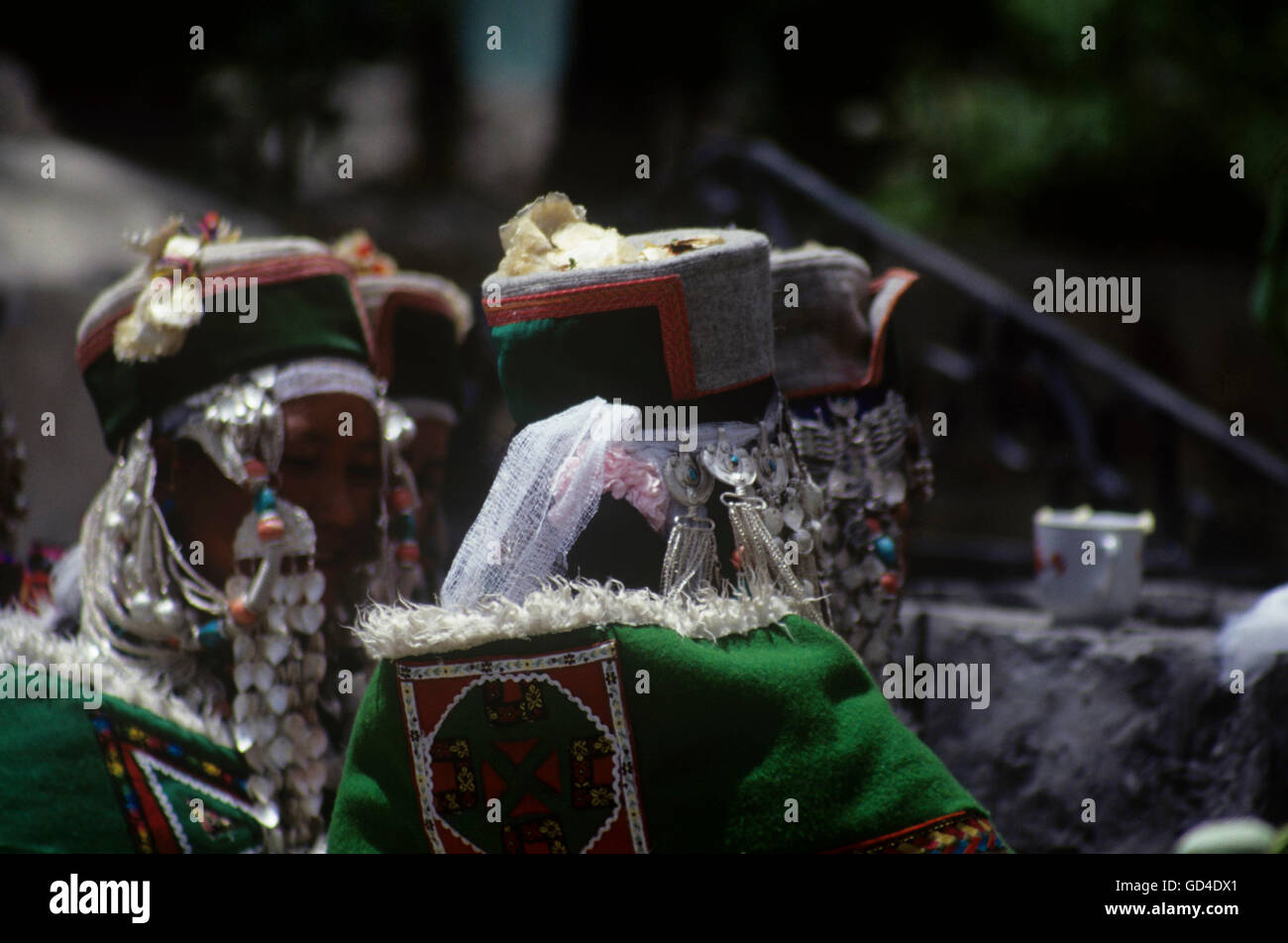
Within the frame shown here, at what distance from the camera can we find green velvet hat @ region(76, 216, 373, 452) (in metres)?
2.25

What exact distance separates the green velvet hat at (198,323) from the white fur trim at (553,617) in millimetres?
819

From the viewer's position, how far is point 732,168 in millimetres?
4160

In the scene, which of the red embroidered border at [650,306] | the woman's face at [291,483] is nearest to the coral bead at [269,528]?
the woman's face at [291,483]

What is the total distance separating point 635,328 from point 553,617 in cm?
41

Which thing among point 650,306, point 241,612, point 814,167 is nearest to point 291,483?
point 241,612

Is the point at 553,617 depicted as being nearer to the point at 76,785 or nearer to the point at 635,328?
the point at 635,328

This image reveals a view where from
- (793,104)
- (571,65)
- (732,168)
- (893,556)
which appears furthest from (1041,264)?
(893,556)

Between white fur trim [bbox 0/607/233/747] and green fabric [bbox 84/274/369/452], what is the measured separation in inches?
14.9

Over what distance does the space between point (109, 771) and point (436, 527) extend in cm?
87

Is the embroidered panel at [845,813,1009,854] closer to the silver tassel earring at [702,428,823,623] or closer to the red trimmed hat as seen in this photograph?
the silver tassel earring at [702,428,823,623]

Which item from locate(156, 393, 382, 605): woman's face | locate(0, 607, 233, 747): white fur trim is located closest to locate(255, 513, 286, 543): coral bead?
locate(156, 393, 382, 605): woman's face

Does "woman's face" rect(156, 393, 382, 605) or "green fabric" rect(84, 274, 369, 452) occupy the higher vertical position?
"green fabric" rect(84, 274, 369, 452)

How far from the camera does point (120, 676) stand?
87.0 inches

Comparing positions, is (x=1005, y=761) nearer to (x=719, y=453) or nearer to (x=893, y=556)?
(x=893, y=556)
